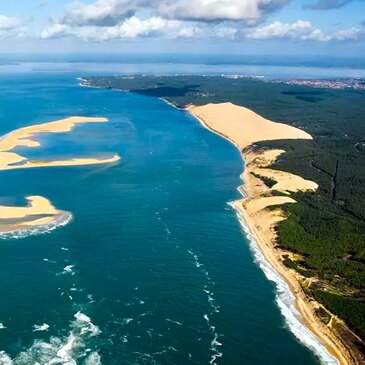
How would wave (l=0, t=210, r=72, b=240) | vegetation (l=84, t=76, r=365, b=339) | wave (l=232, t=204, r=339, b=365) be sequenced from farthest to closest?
wave (l=0, t=210, r=72, b=240) < vegetation (l=84, t=76, r=365, b=339) < wave (l=232, t=204, r=339, b=365)

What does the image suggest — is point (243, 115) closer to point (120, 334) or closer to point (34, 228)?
point (34, 228)

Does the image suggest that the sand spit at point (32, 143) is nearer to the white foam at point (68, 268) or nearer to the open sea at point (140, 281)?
the open sea at point (140, 281)

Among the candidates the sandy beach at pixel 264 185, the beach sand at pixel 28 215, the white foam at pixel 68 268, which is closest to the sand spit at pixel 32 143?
the beach sand at pixel 28 215

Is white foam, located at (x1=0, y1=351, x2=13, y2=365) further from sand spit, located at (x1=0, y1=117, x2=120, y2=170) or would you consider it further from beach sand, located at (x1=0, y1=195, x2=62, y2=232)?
sand spit, located at (x1=0, y1=117, x2=120, y2=170)

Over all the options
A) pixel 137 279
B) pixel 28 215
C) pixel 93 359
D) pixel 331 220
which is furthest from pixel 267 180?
pixel 93 359

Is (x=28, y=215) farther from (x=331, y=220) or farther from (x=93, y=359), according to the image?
(x=331, y=220)

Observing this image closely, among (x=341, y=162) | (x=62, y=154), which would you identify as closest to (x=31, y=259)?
(x=62, y=154)

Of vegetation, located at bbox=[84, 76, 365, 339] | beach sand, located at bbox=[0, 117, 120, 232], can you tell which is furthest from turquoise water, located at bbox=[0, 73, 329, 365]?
vegetation, located at bbox=[84, 76, 365, 339]
